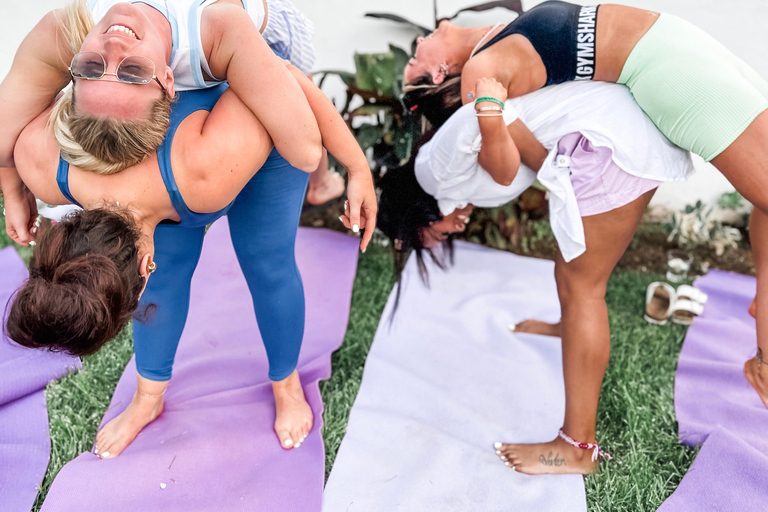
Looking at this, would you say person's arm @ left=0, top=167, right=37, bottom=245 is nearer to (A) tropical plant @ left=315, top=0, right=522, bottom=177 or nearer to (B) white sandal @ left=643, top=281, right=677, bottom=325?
(A) tropical plant @ left=315, top=0, right=522, bottom=177

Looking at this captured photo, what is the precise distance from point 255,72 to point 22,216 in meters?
0.86

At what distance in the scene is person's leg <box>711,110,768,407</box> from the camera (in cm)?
148

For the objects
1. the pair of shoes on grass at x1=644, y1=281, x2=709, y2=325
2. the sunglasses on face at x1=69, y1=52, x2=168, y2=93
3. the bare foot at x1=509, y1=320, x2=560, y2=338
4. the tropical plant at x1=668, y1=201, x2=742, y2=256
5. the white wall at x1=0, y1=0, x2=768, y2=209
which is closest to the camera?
the sunglasses on face at x1=69, y1=52, x2=168, y2=93

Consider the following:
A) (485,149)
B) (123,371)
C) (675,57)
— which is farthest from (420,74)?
(123,371)

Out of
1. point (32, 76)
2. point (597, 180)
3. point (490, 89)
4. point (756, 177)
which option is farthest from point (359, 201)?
point (756, 177)

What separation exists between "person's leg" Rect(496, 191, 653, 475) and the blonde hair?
1270mm

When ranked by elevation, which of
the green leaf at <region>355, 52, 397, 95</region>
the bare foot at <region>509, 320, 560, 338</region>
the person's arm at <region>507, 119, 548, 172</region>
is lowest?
the bare foot at <region>509, 320, 560, 338</region>

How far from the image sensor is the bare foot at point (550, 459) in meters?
1.99

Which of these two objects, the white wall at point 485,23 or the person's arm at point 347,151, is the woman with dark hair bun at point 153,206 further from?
the white wall at point 485,23

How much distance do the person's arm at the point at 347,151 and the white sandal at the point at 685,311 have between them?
1924 millimetres

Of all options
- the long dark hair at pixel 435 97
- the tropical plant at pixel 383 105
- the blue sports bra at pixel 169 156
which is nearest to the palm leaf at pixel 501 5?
the tropical plant at pixel 383 105

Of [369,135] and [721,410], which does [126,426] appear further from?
[721,410]

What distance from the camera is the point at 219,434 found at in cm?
208

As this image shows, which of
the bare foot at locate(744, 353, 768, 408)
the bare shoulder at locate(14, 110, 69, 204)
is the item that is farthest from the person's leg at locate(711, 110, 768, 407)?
the bare shoulder at locate(14, 110, 69, 204)
